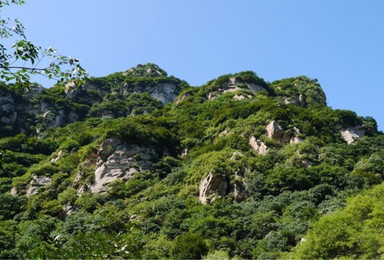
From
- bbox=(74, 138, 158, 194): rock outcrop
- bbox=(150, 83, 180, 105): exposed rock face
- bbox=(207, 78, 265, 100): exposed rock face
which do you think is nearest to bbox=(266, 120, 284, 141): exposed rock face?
bbox=(74, 138, 158, 194): rock outcrop

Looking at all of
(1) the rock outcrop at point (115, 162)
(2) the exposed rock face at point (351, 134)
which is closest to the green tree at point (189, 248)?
(1) the rock outcrop at point (115, 162)

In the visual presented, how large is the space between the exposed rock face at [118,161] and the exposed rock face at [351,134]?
82.2 ft

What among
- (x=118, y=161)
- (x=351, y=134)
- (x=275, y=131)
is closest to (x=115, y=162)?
(x=118, y=161)

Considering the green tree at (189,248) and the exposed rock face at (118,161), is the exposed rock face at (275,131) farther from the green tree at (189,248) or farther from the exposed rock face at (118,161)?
the green tree at (189,248)

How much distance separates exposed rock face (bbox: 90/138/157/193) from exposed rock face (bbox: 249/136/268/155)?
11.0 m

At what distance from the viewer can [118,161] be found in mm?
46781

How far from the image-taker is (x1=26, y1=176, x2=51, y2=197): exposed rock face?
46834 mm

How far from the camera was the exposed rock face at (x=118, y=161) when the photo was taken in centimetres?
4466

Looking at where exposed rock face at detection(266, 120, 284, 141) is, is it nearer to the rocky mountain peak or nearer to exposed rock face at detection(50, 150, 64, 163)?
exposed rock face at detection(50, 150, 64, 163)

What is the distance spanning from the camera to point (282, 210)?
32.3 m

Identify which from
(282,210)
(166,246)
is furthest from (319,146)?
(166,246)

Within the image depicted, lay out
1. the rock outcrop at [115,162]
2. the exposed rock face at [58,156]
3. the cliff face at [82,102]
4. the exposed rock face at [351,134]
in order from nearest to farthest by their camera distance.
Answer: the rock outcrop at [115,162]
the exposed rock face at [58,156]
the exposed rock face at [351,134]
the cliff face at [82,102]

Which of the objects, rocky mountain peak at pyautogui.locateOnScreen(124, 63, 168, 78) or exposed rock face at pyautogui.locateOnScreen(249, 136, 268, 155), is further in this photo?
rocky mountain peak at pyautogui.locateOnScreen(124, 63, 168, 78)

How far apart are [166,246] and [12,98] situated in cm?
7406
